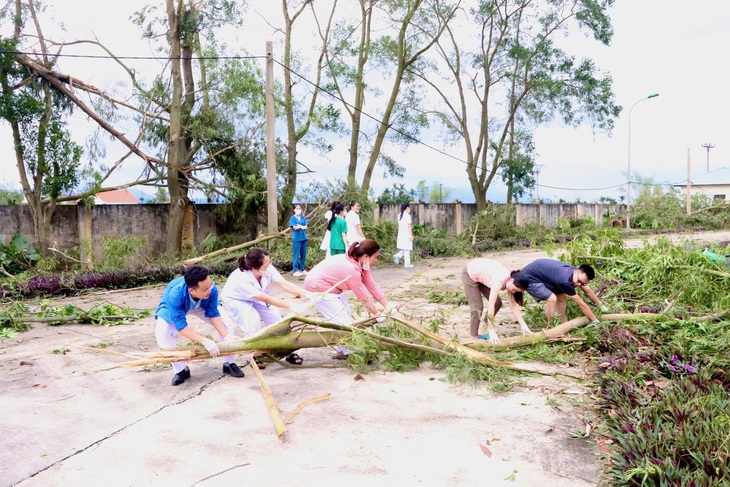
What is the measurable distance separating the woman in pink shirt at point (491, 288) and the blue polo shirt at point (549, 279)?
0.19m

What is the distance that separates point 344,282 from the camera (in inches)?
235

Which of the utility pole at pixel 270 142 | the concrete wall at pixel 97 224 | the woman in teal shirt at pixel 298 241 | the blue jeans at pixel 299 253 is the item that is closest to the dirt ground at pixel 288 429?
the woman in teal shirt at pixel 298 241

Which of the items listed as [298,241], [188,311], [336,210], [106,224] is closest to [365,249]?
[188,311]

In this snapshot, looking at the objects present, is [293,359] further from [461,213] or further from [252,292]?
[461,213]

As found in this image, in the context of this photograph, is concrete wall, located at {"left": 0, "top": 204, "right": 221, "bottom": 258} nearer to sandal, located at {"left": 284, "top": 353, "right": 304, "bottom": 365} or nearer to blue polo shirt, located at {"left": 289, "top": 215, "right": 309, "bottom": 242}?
blue polo shirt, located at {"left": 289, "top": 215, "right": 309, "bottom": 242}

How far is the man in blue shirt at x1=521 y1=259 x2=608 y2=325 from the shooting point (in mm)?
6340

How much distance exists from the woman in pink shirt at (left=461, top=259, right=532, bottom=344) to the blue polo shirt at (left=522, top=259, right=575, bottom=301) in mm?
188

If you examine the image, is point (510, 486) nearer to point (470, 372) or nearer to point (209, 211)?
point (470, 372)

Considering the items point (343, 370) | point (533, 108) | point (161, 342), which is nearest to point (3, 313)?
point (161, 342)

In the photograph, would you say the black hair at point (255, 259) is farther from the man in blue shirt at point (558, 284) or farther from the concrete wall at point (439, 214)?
the concrete wall at point (439, 214)

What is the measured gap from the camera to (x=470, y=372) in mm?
5332

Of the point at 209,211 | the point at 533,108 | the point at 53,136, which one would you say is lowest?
the point at 209,211

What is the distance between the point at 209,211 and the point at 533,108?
1492 centimetres

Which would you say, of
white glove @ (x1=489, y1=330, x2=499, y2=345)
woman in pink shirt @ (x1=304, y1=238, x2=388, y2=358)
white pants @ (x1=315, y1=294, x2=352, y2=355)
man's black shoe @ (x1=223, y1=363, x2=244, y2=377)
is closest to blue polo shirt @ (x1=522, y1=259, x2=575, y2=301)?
white glove @ (x1=489, y1=330, x2=499, y2=345)
